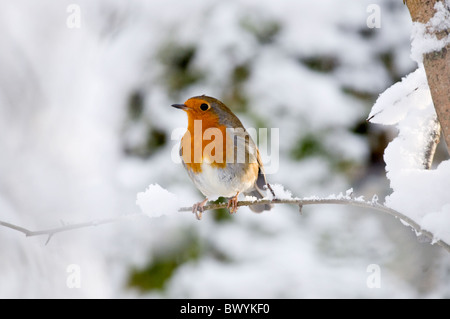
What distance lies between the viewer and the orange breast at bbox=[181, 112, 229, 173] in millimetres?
2295

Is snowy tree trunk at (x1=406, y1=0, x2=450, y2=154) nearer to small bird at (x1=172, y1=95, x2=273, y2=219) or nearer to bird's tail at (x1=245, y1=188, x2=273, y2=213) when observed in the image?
small bird at (x1=172, y1=95, x2=273, y2=219)

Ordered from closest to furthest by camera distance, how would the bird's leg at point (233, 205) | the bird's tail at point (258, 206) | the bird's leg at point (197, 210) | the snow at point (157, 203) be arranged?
the snow at point (157, 203)
the bird's leg at point (197, 210)
the bird's leg at point (233, 205)
the bird's tail at point (258, 206)

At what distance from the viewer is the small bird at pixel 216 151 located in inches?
90.8

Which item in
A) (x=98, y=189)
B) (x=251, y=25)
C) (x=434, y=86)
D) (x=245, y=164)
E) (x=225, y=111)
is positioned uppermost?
(x=251, y=25)

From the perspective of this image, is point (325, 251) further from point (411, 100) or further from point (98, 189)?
point (411, 100)

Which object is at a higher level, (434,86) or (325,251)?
(325,251)

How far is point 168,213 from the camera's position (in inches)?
55.5

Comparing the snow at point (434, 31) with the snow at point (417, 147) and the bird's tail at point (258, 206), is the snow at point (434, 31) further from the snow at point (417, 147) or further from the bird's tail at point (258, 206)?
the bird's tail at point (258, 206)

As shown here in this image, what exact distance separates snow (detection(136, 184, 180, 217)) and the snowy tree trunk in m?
0.72

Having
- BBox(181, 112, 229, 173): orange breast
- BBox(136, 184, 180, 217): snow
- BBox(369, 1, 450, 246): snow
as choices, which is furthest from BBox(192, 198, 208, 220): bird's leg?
BBox(369, 1, 450, 246): snow

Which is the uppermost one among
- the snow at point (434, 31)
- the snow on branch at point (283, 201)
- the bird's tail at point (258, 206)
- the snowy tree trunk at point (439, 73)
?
the bird's tail at point (258, 206)

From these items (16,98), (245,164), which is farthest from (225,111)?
(16,98)

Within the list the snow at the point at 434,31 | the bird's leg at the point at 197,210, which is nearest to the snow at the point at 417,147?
the snow at the point at 434,31

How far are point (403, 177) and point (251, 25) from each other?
3.50 m
